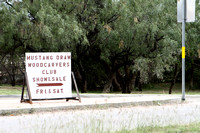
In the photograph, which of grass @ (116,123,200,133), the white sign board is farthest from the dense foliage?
grass @ (116,123,200,133)

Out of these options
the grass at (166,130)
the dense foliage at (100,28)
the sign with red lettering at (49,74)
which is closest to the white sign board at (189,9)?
the sign with red lettering at (49,74)

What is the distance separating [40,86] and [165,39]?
52.1 feet

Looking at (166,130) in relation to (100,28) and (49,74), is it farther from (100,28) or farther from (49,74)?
(100,28)

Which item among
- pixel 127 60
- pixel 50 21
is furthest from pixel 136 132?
pixel 127 60

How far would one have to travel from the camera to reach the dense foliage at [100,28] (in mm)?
24359

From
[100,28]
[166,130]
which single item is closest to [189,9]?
[166,130]

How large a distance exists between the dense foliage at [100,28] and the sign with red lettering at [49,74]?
1054 cm

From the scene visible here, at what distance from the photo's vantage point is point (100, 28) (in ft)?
89.7

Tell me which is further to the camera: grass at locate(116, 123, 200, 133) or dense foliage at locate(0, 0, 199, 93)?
dense foliage at locate(0, 0, 199, 93)

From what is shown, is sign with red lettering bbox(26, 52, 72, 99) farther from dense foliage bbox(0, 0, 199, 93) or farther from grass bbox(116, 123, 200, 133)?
dense foliage bbox(0, 0, 199, 93)

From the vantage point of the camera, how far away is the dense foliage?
2436 centimetres

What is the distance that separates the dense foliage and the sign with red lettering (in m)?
10.5

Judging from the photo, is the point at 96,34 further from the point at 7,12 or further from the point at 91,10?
the point at 7,12

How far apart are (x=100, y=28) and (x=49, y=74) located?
14.7 meters
